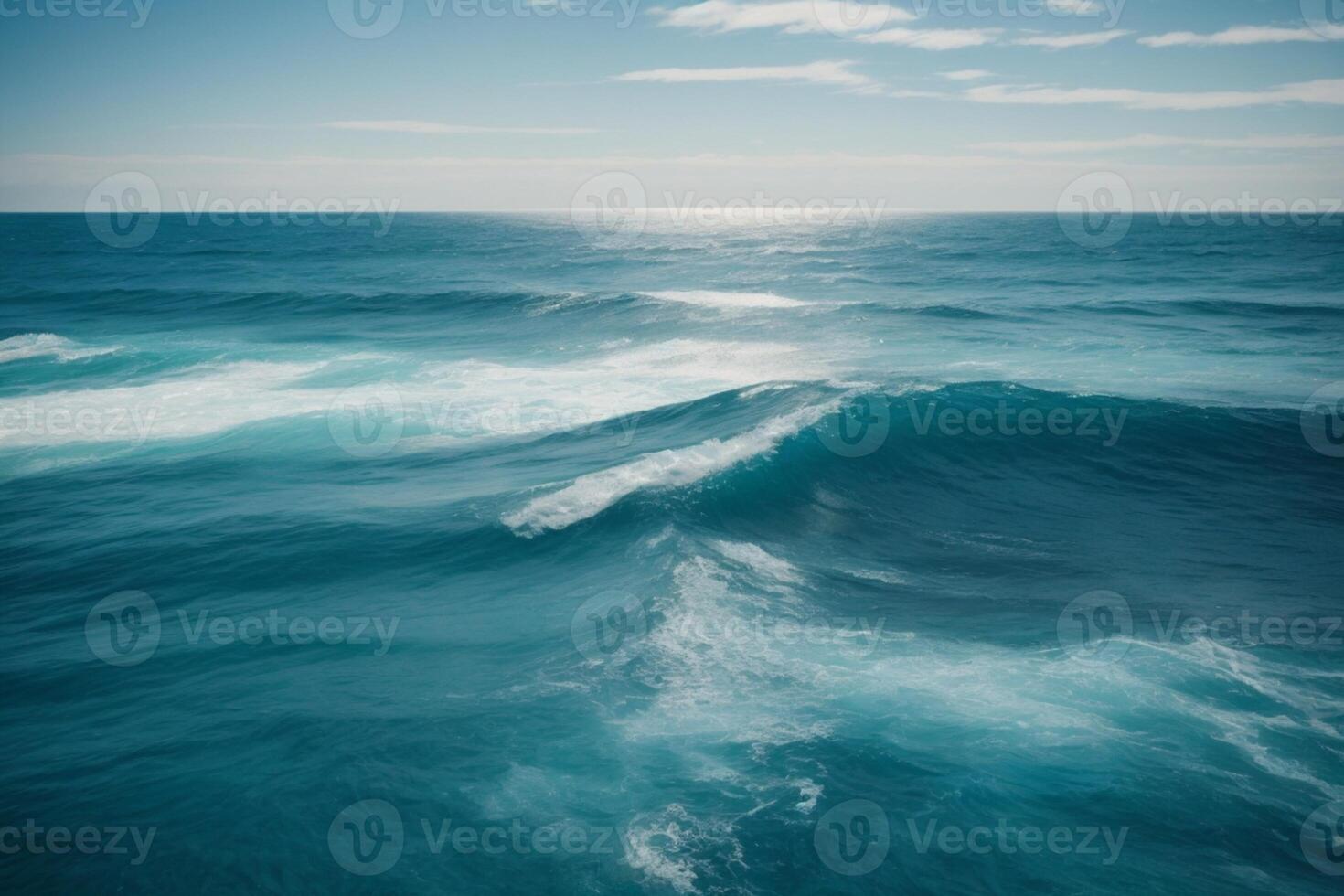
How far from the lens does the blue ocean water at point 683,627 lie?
8492mm

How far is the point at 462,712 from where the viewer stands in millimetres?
10625

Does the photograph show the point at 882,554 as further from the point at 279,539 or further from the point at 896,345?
the point at 896,345

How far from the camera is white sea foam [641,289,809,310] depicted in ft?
155

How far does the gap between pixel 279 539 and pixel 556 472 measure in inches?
248

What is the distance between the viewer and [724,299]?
5019 cm

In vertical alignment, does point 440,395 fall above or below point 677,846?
above

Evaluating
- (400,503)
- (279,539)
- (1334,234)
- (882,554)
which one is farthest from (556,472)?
(1334,234)

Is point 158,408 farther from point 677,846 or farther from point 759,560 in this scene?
point 677,846

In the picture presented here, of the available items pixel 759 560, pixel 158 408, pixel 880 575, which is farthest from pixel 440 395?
pixel 880 575

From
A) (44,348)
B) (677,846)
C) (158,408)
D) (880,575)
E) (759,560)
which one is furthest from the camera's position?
(44,348)

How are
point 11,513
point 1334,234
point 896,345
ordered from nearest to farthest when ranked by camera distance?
point 11,513 < point 896,345 < point 1334,234

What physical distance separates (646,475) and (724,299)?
110ft

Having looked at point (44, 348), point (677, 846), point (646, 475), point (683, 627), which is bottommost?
point (677, 846)

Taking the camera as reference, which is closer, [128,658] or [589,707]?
[589,707]
